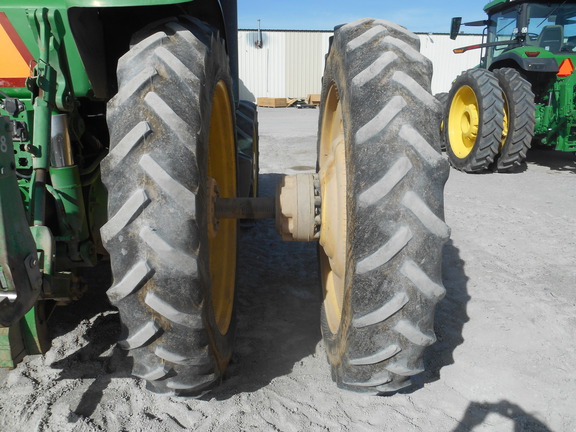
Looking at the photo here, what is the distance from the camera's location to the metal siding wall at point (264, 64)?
24.8m

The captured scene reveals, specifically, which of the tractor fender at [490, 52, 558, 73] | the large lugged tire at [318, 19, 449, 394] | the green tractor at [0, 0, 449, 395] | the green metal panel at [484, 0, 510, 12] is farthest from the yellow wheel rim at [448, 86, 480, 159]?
the large lugged tire at [318, 19, 449, 394]

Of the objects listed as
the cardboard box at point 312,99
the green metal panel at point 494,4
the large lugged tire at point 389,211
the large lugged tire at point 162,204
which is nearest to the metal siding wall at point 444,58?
the cardboard box at point 312,99

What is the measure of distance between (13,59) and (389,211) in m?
1.66

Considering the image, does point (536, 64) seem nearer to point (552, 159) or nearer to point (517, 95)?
point (517, 95)

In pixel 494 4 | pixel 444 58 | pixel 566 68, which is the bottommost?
pixel 566 68

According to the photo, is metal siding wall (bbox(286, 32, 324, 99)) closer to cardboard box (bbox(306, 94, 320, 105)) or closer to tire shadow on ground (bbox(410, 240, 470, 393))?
cardboard box (bbox(306, 94, 320, 105))

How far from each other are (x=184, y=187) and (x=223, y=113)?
1.06 m

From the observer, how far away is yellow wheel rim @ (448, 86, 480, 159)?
22.8ft

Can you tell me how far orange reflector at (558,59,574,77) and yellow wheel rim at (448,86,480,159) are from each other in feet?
3.83

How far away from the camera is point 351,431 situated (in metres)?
1.94

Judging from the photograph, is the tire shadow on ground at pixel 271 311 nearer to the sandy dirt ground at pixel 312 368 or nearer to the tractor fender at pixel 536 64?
the sandy dirt ground at pixel 312 368

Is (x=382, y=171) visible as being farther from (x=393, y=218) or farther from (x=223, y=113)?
(x=223, y=113)

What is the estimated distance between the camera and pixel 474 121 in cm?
690

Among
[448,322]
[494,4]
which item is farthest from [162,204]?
[494,4]
